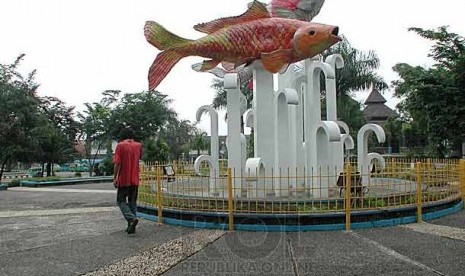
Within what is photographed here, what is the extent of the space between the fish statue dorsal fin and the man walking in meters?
3.31

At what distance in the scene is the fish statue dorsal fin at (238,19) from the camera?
30.8 feet

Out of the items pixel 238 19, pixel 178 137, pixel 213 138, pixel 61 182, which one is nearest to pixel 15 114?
pixel 61 182

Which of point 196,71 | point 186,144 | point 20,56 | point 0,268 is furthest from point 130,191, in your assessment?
point 186,144

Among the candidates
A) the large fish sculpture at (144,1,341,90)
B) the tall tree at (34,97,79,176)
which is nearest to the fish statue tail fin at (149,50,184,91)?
the large fish sculpture at (144,1,341,90)

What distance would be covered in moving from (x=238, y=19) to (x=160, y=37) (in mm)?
1822

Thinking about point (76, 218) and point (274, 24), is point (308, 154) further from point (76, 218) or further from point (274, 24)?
point (76, 218)

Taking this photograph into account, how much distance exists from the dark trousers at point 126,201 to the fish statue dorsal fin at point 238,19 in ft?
12.8

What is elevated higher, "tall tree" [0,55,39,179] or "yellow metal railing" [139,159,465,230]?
"tall tree" [0,55,39,179]

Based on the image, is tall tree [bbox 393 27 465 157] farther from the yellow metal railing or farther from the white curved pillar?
the white curved pillar

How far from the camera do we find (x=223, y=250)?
20.5 ft

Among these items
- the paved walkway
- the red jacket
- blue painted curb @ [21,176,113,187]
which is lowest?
the paved walkway

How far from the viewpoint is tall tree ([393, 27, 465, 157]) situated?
16.4 meters

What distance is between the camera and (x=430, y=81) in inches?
671

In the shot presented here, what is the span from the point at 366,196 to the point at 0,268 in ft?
20.2
